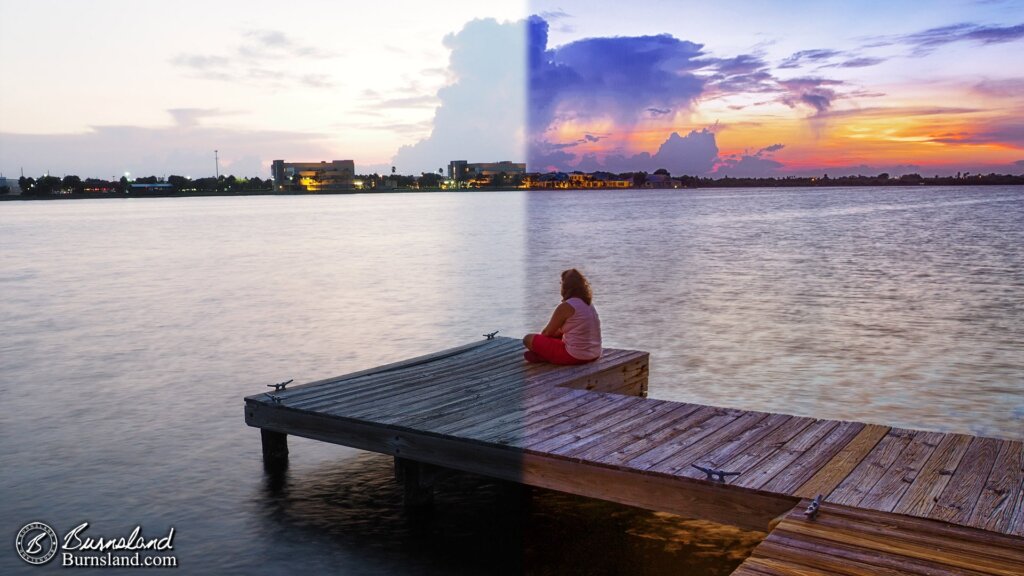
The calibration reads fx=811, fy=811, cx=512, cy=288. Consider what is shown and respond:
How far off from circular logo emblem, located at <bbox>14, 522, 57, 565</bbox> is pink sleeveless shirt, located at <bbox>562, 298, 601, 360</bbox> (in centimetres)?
584

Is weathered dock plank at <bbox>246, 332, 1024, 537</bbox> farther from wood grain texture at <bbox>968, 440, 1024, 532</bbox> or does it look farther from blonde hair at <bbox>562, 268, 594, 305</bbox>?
blonde hair at <bbox>562, 268, 594, 305</bbox>

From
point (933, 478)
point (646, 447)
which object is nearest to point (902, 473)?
point (933, 478)

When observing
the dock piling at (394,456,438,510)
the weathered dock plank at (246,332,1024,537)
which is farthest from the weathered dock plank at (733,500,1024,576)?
the dock piling at (394,456,438,510)

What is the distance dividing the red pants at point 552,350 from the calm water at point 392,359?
1.88m

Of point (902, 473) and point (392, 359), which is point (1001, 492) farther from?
point (392, 359)

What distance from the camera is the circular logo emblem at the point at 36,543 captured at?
7.48 m

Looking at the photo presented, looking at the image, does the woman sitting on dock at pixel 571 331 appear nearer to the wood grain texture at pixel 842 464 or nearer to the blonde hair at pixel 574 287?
the blonde hair at pixel 574 287

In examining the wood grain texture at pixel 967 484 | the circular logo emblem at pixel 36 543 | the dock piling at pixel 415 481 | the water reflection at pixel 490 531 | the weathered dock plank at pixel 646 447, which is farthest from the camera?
the dock piling at pixel 415 481

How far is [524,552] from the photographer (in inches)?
289

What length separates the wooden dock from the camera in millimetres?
5934

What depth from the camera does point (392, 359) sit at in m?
16.5

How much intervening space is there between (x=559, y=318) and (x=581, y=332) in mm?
325

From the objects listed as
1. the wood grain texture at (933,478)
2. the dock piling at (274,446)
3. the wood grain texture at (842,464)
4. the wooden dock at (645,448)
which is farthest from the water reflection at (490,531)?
the wood grain texture at (933,478)

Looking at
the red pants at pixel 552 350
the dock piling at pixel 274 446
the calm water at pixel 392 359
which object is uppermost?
the red pants at pixel 552 350
